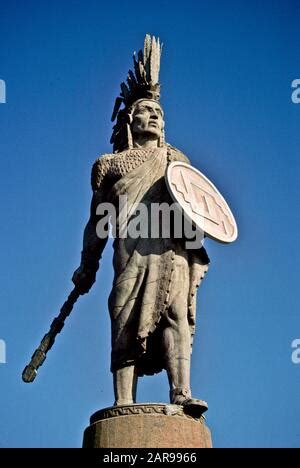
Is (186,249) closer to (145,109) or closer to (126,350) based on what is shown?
(126,350)

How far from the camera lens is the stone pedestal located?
344 inches

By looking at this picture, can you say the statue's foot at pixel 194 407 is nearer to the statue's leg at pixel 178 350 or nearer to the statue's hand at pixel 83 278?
the statue's leg at pixel 178 350

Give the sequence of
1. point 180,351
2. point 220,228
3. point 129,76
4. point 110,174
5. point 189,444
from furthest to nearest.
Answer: point 129,76 < point 110,174 < point 220,228 < point 180,351 < point 189,444

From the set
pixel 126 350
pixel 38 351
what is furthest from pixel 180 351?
pixel 38 351

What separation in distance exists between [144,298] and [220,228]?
1.28 meters

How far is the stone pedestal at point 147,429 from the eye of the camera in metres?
8.75

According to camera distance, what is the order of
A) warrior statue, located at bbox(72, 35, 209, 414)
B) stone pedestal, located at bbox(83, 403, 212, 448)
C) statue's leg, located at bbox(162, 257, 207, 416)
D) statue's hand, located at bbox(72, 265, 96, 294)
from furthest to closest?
statue's hand, located at bbox(72, 265, 96, 294), warrior statue, located at bbox(72, 35, 209, 414), statue's leg, located at bbox(162, 257, 207, 416), stone pedestal, located at bbox(83, 403, 212, 448)

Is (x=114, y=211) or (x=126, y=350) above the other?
(x=114, y=211)

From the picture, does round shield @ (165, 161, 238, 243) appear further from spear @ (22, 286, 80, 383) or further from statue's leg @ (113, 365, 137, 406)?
spear @ (22, 286, 80, 383)

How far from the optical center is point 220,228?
10.3 m

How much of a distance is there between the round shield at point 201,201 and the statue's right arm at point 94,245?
1.13m

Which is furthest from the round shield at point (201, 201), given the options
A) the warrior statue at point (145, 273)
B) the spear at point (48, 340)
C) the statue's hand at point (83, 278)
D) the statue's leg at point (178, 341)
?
the spear at point (48, 340)

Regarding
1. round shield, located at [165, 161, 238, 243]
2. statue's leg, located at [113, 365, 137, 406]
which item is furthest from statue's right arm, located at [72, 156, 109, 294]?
statue's leg, located at [113, 365, 137, 406]

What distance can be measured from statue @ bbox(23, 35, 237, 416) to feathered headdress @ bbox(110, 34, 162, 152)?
0.05 feet
